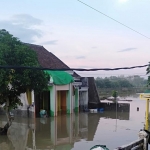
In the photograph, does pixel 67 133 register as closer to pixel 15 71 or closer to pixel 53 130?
pixel 53 130

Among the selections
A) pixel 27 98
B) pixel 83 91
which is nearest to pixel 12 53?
pixel 27 98

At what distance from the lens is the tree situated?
431 inches

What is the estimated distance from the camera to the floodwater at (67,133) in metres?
11.3

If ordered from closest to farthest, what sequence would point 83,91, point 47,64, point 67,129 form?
point 67,129
point 47,64
point 83,91

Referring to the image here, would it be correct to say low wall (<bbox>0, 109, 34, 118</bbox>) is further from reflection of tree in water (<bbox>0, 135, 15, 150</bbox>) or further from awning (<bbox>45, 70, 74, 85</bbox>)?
reflection of tree in water (<bbox>0, 135, 15, 150</bbox>)

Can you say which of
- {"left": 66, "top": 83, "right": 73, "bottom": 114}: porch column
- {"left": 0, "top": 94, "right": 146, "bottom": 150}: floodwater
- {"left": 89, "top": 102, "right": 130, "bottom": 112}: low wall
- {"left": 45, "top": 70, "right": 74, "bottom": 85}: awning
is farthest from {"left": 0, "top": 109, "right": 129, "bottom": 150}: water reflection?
{"left": 89, "top": 102, "right": 130, "bottom": 112}: low wall

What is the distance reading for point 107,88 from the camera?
55969 millimetres

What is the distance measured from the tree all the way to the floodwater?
2185 millimetres

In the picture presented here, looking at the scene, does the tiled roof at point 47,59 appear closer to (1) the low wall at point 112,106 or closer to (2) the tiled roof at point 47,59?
(2) the tiled roof at point 47,59

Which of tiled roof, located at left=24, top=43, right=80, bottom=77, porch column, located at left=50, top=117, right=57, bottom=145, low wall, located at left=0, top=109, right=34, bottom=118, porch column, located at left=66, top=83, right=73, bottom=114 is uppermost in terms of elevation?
tiled roof, located at left=24, top=43, right=80, bottom=77

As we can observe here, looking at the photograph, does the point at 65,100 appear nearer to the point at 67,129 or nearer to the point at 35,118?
the point at 35,118

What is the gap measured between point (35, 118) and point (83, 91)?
7481 mm

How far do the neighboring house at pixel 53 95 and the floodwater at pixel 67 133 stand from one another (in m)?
1.09

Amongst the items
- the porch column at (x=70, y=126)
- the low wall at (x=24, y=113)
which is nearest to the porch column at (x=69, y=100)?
the porch column at (x=70, y=126)
